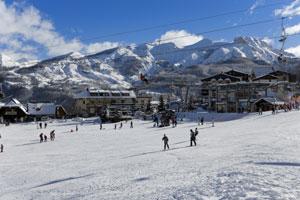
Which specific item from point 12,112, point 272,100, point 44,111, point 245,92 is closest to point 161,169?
point 272,100

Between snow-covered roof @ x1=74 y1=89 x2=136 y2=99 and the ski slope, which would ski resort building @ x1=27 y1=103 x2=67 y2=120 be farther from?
the ski slope

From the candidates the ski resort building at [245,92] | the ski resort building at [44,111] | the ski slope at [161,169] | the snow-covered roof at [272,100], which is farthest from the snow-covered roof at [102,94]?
the ski slope at [161,169]

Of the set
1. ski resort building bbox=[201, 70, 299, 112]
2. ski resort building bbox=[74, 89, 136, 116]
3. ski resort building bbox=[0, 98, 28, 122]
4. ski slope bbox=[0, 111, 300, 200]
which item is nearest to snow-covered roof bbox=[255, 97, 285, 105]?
ski resort building bbox=[201, 70, 299, 112]

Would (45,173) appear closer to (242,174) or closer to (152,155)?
(152,155)

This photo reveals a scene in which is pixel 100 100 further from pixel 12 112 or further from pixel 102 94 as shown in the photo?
pixel 12 112

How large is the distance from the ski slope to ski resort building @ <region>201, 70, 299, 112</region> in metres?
46.7

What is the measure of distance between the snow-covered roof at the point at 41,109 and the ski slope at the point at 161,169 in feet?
223

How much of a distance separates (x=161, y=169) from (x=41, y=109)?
307 feet

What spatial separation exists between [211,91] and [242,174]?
3598 inches

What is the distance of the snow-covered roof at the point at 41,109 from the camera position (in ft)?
381

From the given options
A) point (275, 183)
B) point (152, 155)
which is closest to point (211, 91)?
point (152, 155)

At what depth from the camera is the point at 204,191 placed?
1947 centimetres

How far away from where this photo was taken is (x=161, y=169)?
2798 cm

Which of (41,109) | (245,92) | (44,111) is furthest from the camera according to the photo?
(41,109)
